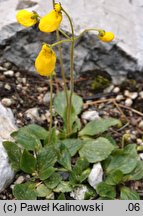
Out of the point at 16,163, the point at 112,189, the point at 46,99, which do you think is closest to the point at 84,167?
the point at 112,189

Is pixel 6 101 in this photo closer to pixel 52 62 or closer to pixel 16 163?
pixel 16 163

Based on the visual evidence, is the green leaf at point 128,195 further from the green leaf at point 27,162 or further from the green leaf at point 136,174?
the green leaf at point 27,162

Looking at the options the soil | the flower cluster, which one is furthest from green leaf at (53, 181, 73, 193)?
the flower cluster

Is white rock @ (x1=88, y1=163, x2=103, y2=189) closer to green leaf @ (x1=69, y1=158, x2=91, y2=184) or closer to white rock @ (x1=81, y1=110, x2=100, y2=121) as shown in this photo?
green leaf @ (x1=69, y1=158, x2=91, y2=184)

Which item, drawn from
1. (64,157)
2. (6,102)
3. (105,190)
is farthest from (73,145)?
(6,102)

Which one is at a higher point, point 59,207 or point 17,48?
point 17,48

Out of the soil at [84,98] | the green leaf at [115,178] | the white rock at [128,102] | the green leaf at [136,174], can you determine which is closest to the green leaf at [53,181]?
the green leaf at [115,178]
